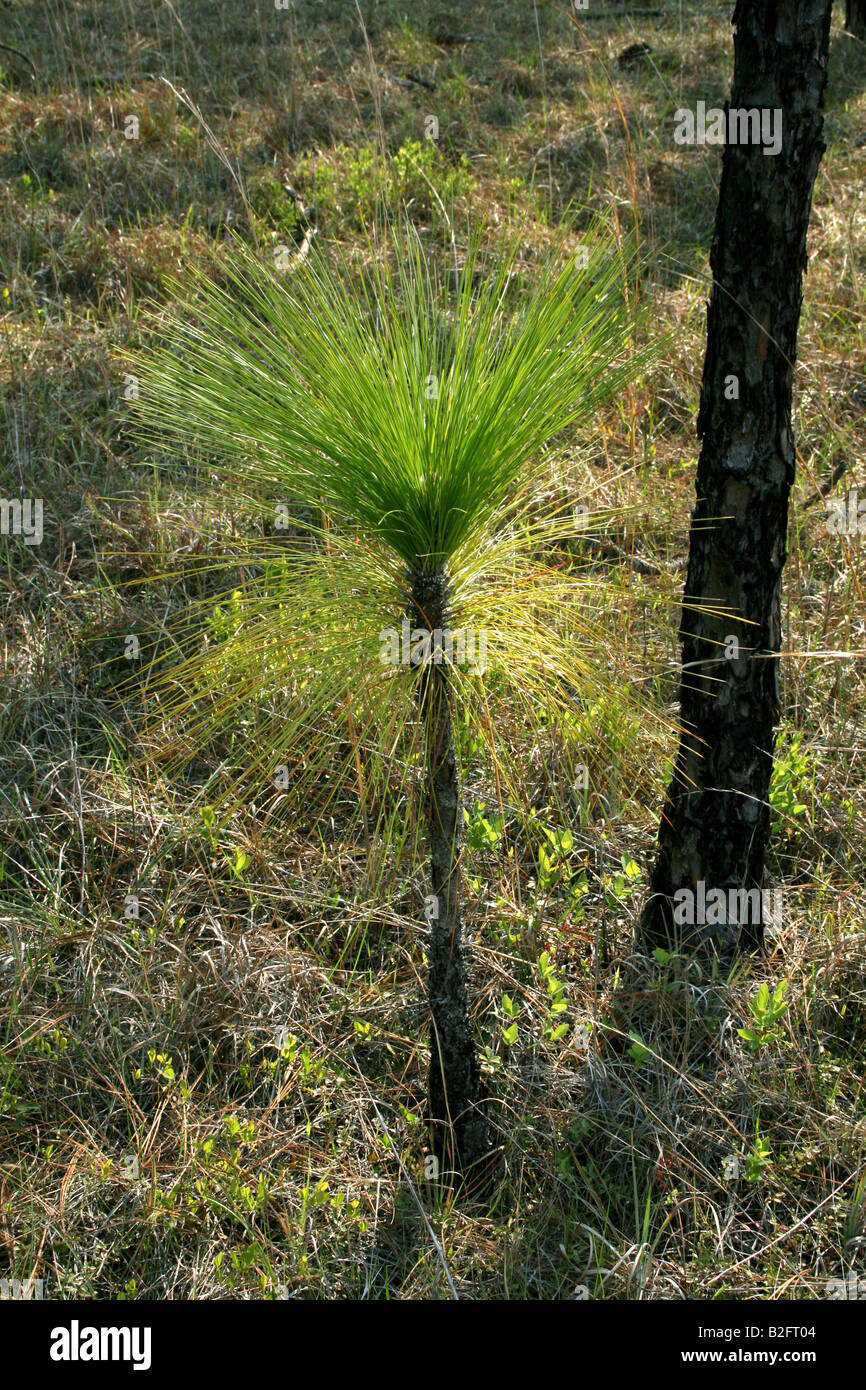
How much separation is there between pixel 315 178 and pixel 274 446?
3.39 metres

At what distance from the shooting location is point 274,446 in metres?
1.36

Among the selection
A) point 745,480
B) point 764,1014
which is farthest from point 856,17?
point 764,1014

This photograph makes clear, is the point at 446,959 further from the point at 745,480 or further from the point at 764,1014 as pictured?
the point at 745,480

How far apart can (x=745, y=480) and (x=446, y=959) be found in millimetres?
1021

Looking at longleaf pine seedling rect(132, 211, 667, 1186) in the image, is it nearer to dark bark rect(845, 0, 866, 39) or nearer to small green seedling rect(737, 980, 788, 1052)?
small green seedling rect(737, 980, 788, 1052)

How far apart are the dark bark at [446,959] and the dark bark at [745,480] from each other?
0.43m

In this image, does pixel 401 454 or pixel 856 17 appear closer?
pixel 401 454

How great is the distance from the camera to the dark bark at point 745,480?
65.5 inches

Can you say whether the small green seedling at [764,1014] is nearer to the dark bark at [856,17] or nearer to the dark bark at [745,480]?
the dark bark at [745,480]

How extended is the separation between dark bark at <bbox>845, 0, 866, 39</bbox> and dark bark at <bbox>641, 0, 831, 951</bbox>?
14.3 feet

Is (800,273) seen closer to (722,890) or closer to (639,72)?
(722,890)

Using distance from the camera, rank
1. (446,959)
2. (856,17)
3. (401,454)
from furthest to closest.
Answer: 1. (856,17)
2. (446,959)
3. (401,454)

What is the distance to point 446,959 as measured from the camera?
181cm

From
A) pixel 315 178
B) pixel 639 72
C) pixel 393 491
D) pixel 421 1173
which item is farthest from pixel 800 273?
pixel 639 72
